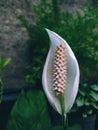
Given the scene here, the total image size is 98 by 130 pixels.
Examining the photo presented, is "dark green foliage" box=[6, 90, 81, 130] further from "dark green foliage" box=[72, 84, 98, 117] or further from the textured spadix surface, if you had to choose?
"dark green foliage" box=[72, 84, 98, 117]

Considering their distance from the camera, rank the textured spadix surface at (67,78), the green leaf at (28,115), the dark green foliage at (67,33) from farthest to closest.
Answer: the dark green foliage at (67,33) < the green leaf at (28,115) < the textured spadix surface at (67,78)

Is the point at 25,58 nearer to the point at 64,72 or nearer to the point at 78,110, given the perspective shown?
the point at 78,110

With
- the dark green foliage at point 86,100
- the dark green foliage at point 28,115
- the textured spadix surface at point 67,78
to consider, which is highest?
the textured spadix surface at point 67,78

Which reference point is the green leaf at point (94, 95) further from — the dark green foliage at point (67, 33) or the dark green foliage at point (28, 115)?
the dark green foliage at point (28, 115)

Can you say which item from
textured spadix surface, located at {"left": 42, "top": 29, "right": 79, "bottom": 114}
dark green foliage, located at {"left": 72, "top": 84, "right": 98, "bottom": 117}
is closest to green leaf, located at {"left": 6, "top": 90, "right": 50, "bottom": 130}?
textured spadix surface, located at {"left": 42, "top": 29, "right": 79, "bottom": 114}

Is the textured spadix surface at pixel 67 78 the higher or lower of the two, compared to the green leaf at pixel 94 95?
higher

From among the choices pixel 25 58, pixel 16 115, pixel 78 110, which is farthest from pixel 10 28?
pixel 16 115

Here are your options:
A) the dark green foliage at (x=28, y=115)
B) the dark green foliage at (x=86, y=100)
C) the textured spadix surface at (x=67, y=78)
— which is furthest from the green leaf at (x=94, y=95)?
the textured spadix surface at (x=67, y=78)

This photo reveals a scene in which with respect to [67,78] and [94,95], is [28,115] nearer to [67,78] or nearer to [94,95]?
[67,78]
